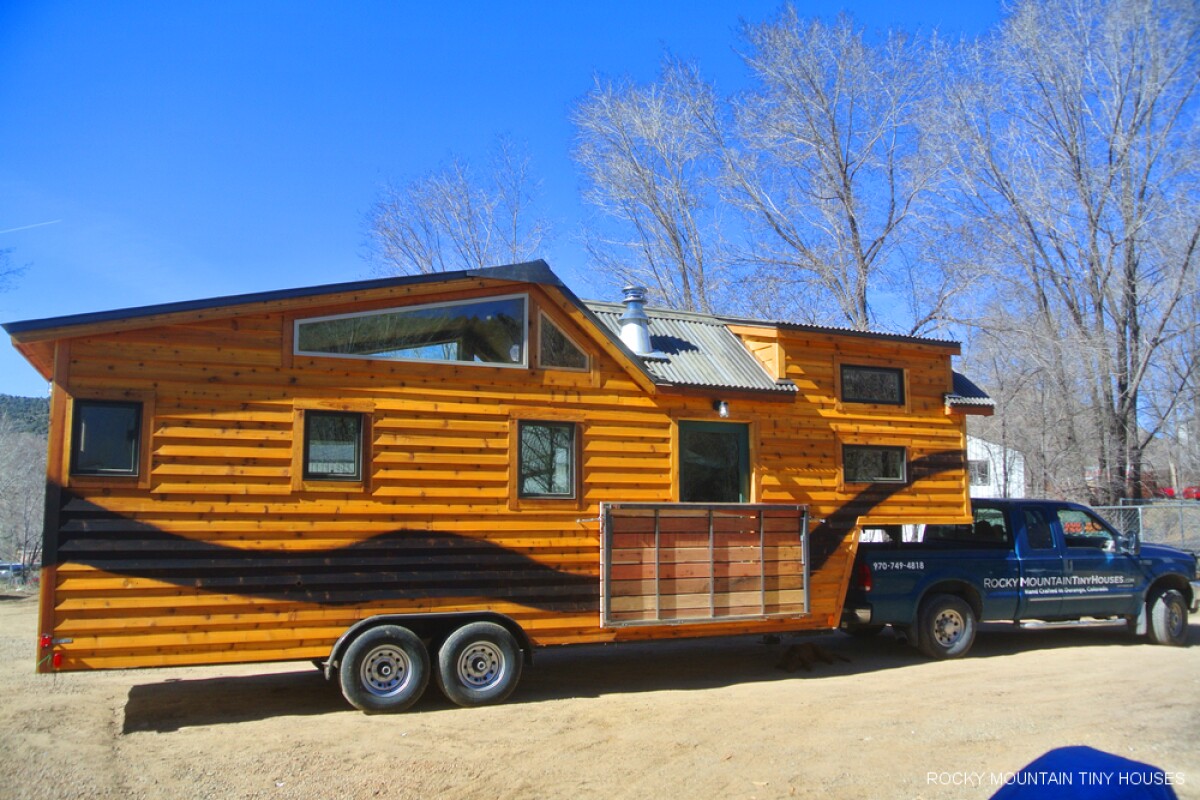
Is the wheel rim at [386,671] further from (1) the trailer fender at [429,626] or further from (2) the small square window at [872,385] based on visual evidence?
(2) the small square window at [872,385]

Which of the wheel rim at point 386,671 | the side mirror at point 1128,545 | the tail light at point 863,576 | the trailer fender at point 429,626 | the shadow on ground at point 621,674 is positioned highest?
the side mirror at point 1128,545

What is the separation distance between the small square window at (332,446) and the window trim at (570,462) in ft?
5.18

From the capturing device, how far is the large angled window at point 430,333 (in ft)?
29.7

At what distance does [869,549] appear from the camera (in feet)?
38.2

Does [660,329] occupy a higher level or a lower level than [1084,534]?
higher

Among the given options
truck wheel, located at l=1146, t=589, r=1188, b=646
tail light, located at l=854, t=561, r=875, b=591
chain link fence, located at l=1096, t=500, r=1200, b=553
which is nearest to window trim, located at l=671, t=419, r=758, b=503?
tail light, located at l=854, t=561, r=875, b=591

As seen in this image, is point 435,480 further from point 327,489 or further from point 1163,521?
point 1163,521

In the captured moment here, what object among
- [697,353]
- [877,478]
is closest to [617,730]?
[697,353]

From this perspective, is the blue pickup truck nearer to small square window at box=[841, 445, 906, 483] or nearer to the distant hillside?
small square window at box=[841, 445, 906, 483]

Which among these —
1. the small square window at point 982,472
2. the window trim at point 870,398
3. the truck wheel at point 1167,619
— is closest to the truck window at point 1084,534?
the truck wheel at point 1167,619

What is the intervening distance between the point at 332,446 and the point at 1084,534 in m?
10.2

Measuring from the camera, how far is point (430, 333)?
31.2ft

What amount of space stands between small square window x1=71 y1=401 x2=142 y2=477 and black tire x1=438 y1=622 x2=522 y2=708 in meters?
3.19

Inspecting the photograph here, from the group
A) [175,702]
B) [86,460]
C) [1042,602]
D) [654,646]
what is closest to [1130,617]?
[1042,602]
